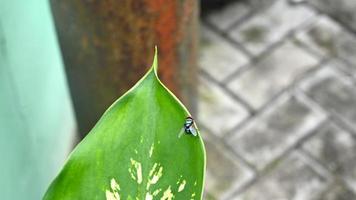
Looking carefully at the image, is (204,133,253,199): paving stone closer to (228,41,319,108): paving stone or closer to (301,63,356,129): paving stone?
(228,41,319,108): paving stone

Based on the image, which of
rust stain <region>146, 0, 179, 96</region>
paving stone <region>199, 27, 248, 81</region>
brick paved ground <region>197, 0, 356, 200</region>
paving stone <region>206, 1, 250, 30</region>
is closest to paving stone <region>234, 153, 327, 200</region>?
brick paved ground <region>197, 0, 356, 200</region>

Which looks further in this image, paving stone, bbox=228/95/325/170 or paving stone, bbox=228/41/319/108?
paving stone, bbox=228/41/319/108

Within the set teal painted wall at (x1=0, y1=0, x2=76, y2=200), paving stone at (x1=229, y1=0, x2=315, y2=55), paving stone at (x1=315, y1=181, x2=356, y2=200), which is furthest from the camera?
paving stone at (x1=229, y1=0, x2=315, y2=55)

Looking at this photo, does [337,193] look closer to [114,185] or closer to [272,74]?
[272,74]

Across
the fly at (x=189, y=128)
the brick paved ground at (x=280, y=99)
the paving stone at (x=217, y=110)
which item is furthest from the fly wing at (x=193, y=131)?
the paving stone at (x=217, y=110)

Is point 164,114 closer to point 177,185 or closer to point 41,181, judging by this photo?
point 177,185

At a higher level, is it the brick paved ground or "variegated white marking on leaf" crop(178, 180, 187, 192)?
"variegated white marking on leaf" crop(178, 180, 187, 192)

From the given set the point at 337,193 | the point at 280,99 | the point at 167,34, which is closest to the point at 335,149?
the point at 337,193
